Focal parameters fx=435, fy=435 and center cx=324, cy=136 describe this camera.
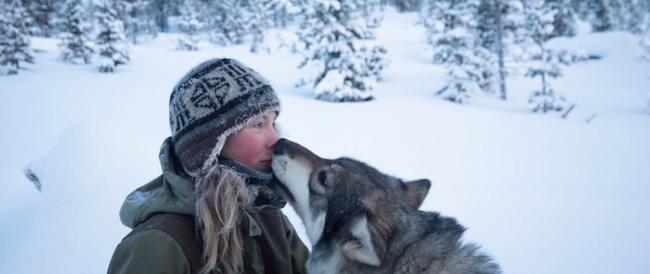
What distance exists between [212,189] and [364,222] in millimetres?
827

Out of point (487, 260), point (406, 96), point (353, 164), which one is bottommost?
point (406, 96)

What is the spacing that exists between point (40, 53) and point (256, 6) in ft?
66.9

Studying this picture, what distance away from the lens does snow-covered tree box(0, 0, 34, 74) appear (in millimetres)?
19344

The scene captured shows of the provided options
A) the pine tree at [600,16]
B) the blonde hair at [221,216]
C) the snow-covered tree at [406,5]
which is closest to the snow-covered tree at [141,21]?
the snow-covered tree at [406,5]

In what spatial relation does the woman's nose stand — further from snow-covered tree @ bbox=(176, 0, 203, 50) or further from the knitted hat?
snow-covered tree @ bbox=(176, 0, 203, 50)

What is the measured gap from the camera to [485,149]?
10.7 metres

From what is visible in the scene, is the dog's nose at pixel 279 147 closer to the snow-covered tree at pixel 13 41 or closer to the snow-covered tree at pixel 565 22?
the snow-covered tree at pixel 13 41

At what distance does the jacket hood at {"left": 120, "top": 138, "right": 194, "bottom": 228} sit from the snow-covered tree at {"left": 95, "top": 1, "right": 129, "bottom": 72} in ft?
71.3

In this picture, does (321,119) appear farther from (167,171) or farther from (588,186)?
(167,171)

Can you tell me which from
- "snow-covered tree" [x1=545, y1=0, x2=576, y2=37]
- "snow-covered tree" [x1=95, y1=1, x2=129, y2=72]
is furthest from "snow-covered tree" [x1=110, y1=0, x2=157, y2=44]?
"snow-covered tree" [x1=545, y1=0, x2=576, y2=37]

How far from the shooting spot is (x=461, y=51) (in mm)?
19891

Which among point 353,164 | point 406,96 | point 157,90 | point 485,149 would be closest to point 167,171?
point 353,164

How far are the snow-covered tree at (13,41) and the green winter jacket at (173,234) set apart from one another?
70.0 feet

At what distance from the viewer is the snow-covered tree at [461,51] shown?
19.0 m
